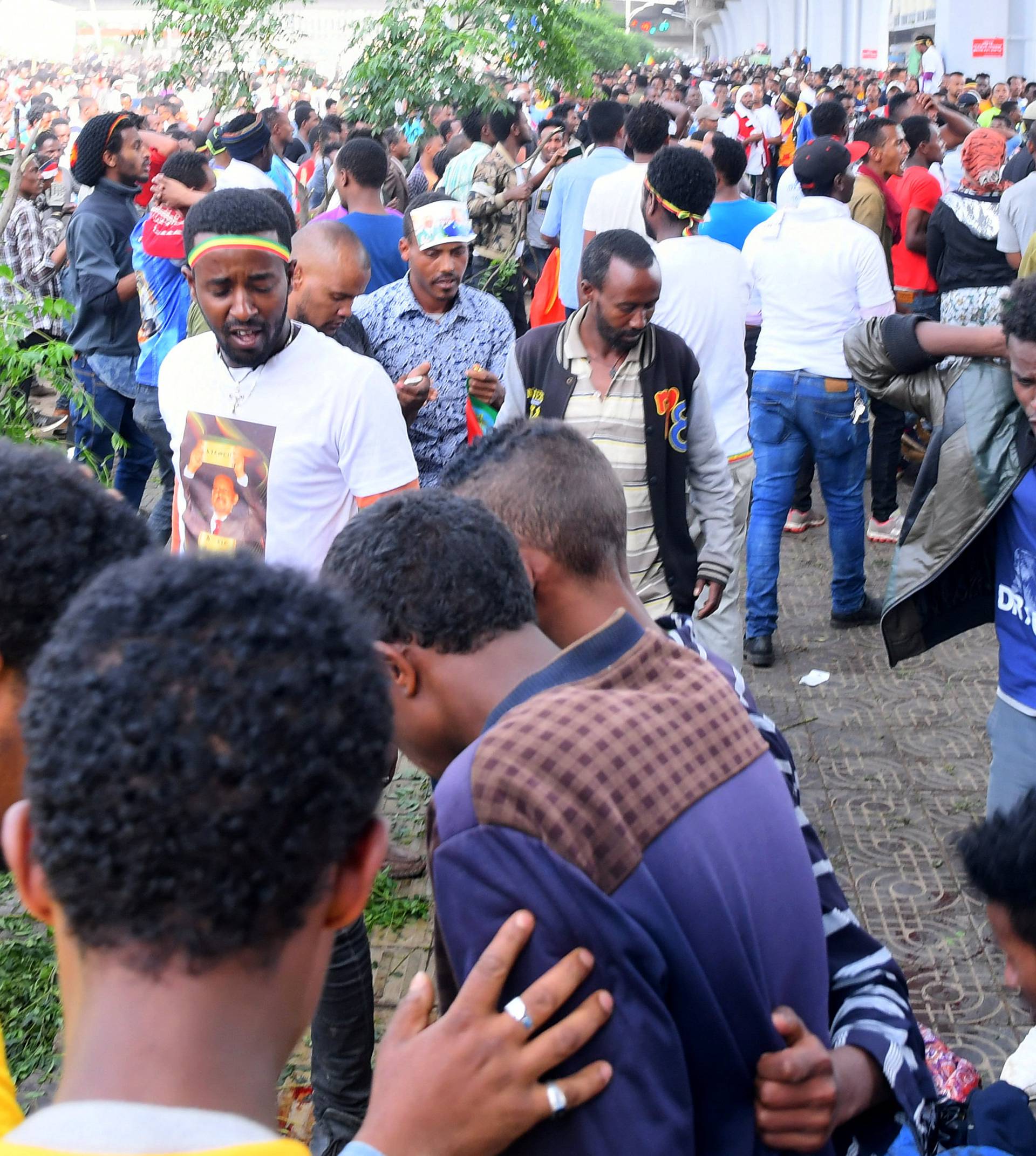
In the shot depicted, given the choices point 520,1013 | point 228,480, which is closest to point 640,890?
point 520,1013

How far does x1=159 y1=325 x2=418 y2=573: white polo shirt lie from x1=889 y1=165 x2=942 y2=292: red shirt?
5947 mm

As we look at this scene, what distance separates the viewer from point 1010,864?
2295 mm

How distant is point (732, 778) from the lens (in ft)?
4.95

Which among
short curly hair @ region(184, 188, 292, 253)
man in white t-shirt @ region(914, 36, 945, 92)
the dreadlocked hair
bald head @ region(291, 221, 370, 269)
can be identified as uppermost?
man in white t-shirt @ region(914, 36, 945, 92)

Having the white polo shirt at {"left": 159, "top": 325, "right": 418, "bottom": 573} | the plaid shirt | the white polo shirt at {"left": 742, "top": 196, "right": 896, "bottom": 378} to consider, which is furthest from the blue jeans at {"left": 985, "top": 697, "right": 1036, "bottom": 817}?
the plaid shirt

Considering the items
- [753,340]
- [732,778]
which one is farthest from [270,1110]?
[753,340]

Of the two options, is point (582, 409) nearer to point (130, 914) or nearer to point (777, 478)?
point (777, 478)

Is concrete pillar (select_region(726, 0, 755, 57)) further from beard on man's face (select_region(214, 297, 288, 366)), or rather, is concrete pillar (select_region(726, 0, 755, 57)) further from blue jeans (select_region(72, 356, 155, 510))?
beard on man's face (select_region(214, 297, 288, 366))

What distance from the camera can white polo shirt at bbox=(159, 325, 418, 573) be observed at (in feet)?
10.1

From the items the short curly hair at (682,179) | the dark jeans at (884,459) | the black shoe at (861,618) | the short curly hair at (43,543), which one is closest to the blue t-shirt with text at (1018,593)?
the short curly hair at (43,543)

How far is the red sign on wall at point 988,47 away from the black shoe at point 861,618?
2307 cm

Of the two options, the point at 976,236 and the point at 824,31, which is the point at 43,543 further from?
the point at 824,31

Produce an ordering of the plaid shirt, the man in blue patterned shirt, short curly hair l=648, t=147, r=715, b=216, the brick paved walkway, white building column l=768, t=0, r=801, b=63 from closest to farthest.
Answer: the brick paved walkway < the man in blue patterned shirt < short curly hair l=648, t=147, r=715, b=216 < the plaid shirt < white building column l=768, t=0, r=801, b=63

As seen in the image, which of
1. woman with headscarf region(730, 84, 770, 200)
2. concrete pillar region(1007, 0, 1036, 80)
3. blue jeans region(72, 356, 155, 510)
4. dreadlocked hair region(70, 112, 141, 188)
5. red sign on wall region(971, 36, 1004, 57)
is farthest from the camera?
concrete pillar region(1007, 0, 1036, 80)
